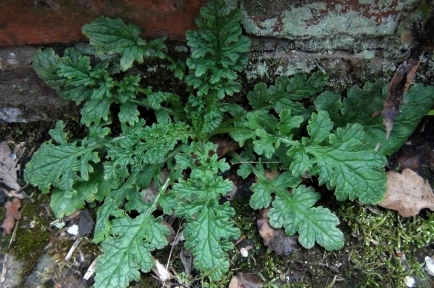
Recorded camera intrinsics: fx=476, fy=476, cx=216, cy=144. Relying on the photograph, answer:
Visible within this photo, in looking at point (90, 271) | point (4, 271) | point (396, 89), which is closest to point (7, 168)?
point (4, 271)

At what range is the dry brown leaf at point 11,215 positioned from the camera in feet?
7.57

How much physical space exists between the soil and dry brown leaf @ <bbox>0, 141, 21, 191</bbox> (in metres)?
0.16

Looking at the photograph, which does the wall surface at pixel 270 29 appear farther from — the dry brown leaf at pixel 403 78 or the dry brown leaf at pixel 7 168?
the dry brown leaf at pixel 7 168

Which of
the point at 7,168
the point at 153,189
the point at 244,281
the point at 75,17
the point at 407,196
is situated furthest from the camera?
the point at 7,168

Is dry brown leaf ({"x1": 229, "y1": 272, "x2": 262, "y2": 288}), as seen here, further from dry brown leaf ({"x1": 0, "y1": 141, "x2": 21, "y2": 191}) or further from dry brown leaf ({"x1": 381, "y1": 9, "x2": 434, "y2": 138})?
dry brown leaf ({"x1": 0, "y1": 141, "x2": 21, "y2": 191})

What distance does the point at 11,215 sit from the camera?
234 centimetres

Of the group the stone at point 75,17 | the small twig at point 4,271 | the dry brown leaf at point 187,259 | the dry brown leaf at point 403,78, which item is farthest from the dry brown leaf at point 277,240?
the small twig at point 4,271

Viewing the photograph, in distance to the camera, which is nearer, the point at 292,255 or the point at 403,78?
the point at 403,78

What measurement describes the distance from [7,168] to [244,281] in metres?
1.35

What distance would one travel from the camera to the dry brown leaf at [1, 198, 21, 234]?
2.31 meters

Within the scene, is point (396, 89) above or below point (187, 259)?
above

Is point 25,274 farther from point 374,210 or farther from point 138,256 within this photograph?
point 374,210

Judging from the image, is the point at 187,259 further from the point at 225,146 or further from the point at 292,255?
the point at 225,146

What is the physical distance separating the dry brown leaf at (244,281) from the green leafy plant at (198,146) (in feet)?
0.41
